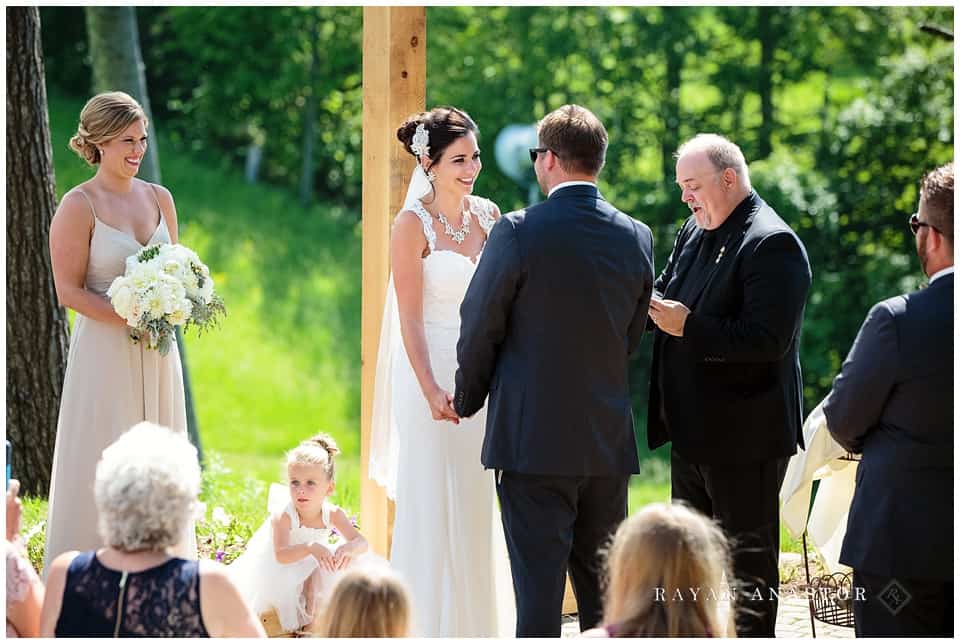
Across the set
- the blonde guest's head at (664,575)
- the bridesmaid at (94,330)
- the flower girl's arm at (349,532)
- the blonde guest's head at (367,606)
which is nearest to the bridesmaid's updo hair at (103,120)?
the bridesmaid at (94,330)

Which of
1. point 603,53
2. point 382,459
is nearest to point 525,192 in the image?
point 603,53

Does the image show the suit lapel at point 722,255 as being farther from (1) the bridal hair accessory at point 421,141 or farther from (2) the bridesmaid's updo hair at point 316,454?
(2) the bridesmaid's updo hair at point 316,454

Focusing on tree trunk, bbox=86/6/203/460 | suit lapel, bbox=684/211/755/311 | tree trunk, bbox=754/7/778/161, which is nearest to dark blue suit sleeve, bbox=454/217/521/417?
suit lapel, bbox=684/211/755/311

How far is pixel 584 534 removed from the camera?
4.00 metres

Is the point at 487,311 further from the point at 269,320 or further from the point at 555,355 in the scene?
the point at 269,320

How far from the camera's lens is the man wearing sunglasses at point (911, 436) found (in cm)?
334

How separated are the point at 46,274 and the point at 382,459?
105 inches

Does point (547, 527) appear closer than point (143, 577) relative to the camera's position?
No

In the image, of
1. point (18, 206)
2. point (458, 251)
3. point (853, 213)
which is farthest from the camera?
point (853, 213)

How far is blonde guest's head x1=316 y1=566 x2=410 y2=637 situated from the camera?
2908 millimetres

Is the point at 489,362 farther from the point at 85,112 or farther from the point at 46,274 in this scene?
the point at 46,274

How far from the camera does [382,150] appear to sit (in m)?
4.82

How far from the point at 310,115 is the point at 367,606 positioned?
49.9 feet

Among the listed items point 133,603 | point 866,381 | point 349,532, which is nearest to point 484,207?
point 349,532
